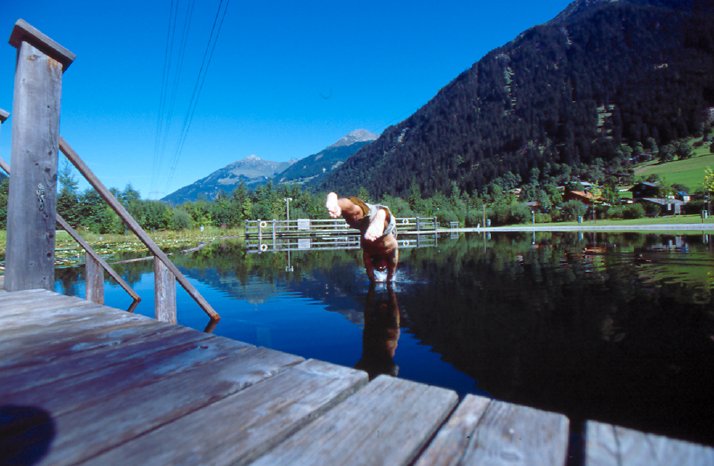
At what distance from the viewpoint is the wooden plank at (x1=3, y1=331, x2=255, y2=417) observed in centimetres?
126

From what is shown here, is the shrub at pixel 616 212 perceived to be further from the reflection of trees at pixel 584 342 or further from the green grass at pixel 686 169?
the reflection of trees at pixel 584 342

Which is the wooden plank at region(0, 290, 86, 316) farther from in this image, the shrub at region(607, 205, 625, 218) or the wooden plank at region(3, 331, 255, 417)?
the shrub at region(607, 205, 625, 218)

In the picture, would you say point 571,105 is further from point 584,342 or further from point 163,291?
point 163,291

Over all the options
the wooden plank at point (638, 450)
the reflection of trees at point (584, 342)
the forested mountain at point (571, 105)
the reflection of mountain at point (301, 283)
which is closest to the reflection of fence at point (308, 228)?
the reflection of mountain at point (301, 283)

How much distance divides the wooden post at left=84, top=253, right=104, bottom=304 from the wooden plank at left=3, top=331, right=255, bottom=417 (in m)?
4.46

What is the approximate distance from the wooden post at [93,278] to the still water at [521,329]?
0.42m

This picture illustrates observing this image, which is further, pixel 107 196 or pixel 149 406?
pixel 107 196

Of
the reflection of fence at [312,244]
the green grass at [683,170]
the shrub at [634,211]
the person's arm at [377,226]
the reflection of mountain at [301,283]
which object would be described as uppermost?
the green grass at [683,170]

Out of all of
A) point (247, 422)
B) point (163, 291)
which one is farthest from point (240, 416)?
point (163, 291)

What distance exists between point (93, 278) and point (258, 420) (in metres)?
5.56

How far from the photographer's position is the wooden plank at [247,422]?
0.91m

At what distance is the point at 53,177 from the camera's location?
324cm

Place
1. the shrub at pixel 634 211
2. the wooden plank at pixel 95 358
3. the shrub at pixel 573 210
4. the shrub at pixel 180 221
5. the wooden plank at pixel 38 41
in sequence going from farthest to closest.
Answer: the shrub at pixel 573 210 < the shrub at pixel 634 211 < the shrub at pixel 180 221 < the wooden plank at pixel 38 41 < the wooden plank at pixel 95 358

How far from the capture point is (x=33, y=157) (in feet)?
10.1
